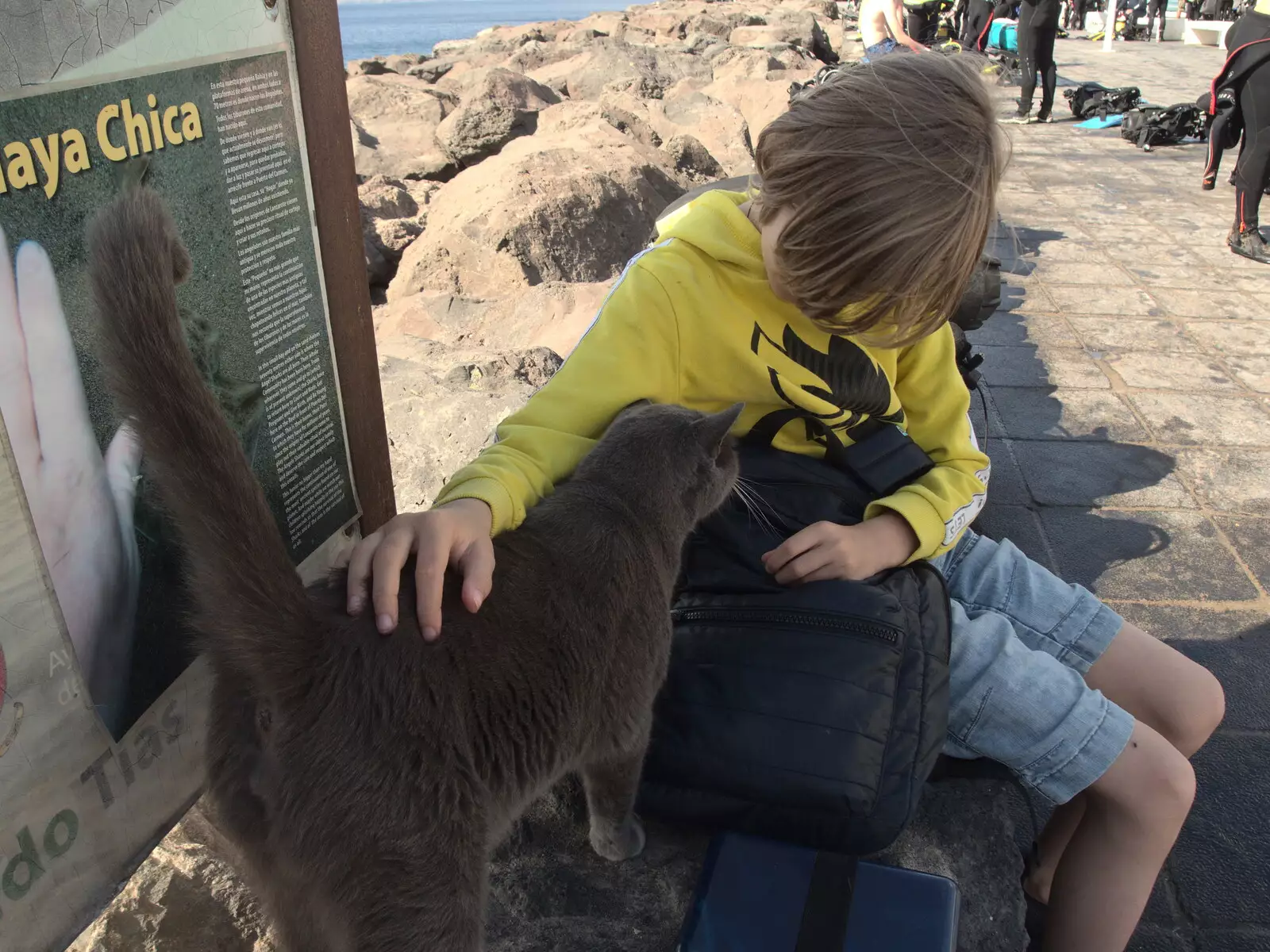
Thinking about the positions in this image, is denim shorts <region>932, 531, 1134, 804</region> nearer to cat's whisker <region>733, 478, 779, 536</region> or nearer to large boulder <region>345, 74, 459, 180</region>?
cat's whisker <region>733, 478, 779, 536</region>

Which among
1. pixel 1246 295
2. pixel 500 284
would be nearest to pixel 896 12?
pixel 1246 295

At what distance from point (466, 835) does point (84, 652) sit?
2.01ft

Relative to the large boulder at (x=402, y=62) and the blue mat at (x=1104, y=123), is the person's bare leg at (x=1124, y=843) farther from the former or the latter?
the large boulder at (x=402, y=62)

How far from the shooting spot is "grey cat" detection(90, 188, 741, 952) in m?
1.18

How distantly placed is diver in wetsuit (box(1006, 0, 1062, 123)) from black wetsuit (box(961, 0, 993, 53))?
66.3 inches

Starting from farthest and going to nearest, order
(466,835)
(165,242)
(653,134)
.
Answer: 1. (653,134)
2. (466,835)
3. (165,242)

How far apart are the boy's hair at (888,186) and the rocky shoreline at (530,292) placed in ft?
3.69

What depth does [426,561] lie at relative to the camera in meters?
1.47

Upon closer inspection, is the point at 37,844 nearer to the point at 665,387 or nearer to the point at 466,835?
the point at 466,835

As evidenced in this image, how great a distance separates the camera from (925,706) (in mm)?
1724

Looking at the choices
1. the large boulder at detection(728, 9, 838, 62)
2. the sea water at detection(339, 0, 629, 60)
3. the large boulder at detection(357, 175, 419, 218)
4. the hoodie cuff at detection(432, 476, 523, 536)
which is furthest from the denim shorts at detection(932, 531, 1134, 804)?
the sea water at detection(339, 0, 629, 60)

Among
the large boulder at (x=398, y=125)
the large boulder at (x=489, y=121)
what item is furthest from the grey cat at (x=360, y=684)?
the large boulder at (x=398, y=125)

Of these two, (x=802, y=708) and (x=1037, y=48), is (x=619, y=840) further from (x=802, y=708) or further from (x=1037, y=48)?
(x=1037, y=48)

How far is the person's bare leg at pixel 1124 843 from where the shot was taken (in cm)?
182
